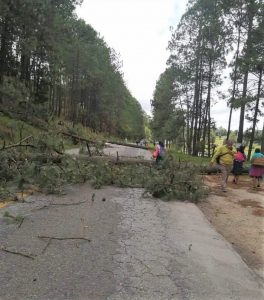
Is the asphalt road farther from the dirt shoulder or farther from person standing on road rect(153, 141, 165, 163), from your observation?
person standing on road rect(153, 141, 165, 163)

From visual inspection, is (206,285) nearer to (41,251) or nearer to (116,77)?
(41,251)

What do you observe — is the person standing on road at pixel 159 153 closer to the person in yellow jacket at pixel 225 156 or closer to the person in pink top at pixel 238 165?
the person in yellow jacket at pixel 225 156

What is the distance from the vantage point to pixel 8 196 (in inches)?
327

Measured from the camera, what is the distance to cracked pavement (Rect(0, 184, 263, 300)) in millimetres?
4129

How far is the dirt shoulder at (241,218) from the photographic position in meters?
6.34

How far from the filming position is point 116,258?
5027mm

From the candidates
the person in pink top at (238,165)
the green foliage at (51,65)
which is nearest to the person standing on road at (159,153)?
the person in pink top at (238,165)

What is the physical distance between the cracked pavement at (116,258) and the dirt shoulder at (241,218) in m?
0.39

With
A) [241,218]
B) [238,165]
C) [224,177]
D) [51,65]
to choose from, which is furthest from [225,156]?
[51,65]

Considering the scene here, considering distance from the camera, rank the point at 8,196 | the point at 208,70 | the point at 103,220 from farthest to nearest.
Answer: the point at 208,70 < the point at 8,196 < the point at 103,220

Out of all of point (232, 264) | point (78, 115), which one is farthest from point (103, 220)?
point (78, 115)

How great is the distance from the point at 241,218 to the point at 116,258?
178 inches

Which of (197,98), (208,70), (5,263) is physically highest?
(208,70)

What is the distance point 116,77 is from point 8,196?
60.0 m
